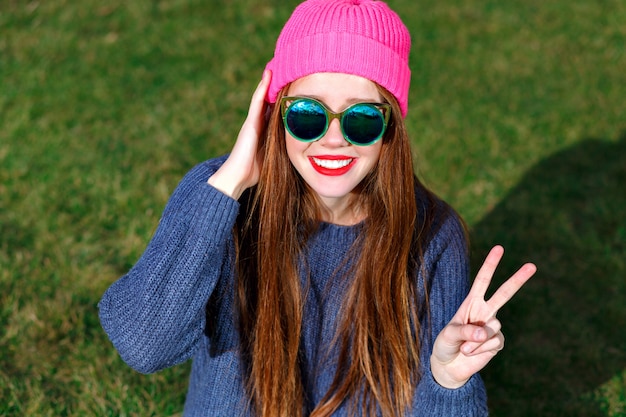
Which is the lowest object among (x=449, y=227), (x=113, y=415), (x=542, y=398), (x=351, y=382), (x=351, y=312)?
(x=542, y=398)

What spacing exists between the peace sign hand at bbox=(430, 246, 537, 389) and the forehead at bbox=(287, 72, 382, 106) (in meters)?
0.66

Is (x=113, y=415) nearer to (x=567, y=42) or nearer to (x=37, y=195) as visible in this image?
(x=37, y=195)

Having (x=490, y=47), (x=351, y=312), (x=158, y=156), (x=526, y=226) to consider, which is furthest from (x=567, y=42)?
(x=351, y=312)

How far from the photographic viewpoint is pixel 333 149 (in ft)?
8.57

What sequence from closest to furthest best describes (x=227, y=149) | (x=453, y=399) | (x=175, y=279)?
(x=175, y=279), (x=453, y=399), (x=227, y=149)

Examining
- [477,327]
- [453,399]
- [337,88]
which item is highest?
[337,88]

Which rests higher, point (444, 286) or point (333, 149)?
point (333, 149)

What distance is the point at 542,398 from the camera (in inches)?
147

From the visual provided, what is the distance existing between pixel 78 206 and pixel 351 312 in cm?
249

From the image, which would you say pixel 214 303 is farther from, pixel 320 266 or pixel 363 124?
pixel 363 124

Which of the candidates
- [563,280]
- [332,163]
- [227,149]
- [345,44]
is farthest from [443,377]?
[227,149]

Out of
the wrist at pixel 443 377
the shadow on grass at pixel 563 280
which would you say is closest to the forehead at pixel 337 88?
the wrist at pixel 443 377

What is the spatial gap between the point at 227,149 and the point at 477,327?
136 inches

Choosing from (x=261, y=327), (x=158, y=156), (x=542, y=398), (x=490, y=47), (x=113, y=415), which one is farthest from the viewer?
(x=490, y=47)
